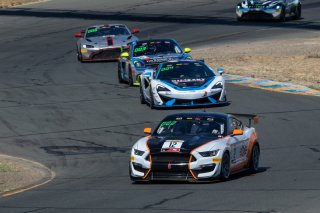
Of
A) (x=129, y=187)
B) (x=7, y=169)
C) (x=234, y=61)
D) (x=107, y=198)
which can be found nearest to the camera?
(x=107, y=198)

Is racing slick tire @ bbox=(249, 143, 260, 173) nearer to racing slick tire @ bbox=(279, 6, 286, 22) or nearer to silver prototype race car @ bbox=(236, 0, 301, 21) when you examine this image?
silver prototype race car @ bbox=(236, 0, 301, 21)

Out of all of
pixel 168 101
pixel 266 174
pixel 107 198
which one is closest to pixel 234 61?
pixel 168 101

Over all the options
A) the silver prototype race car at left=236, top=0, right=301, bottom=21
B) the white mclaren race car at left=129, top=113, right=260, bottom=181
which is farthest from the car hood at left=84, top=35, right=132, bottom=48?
the white mclaren race car at left=129, top=113, right=260, bottom=181

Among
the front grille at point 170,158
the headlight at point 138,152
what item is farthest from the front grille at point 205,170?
the headlight at point 138,152

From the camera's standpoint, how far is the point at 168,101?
25.2 m

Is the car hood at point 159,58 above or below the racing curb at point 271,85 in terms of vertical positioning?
above

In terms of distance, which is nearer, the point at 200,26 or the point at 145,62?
the point at 145,62

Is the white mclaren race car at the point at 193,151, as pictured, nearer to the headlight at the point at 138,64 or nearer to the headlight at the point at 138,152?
the headlight at the point at 138,152

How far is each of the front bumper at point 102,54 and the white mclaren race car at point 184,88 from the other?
33.0 ft

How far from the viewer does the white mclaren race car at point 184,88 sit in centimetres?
2511

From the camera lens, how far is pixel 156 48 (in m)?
30.2

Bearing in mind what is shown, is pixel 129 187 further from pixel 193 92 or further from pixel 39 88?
pixel 39 88

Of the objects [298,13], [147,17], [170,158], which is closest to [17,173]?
[170,158]

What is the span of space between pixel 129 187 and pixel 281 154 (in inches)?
167
